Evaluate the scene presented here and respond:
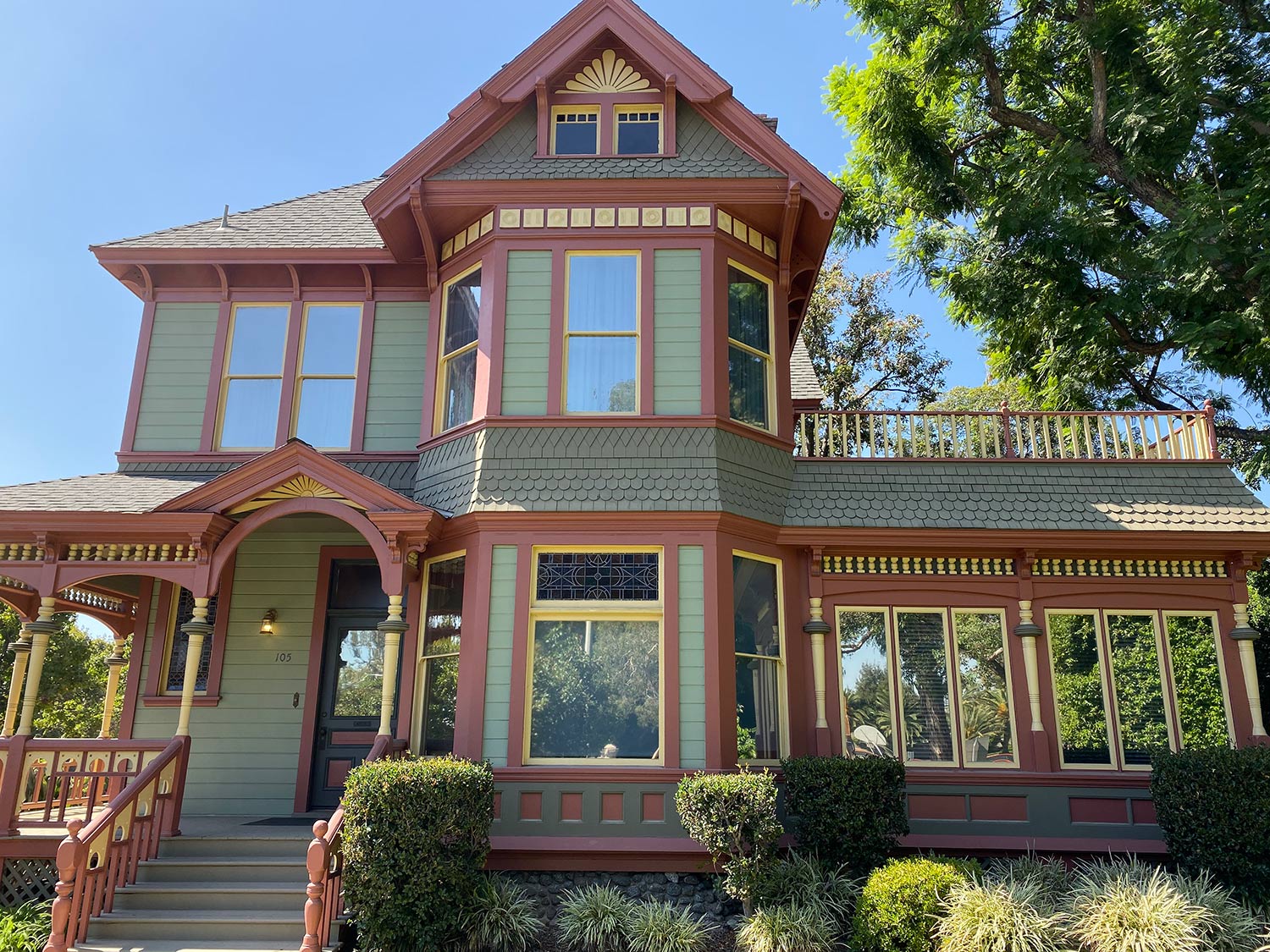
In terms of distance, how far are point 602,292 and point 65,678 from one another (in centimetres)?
2203

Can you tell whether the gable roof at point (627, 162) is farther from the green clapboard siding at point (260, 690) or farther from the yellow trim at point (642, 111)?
the green clapboard siding at point (260, 690)

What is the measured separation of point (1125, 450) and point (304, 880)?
31.5 ft

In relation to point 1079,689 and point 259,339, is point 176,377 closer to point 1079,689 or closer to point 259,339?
point 259,339

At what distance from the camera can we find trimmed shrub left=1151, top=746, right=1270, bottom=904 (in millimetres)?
7641

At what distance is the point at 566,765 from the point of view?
26.6 ft

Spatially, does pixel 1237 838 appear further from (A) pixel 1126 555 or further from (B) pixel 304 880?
(B) pixel 304 880

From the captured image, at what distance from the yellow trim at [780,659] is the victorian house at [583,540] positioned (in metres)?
0.05

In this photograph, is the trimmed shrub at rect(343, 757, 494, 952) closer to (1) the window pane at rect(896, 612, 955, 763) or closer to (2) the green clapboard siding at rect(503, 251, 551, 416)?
(2) the green clapboard siding at rect(503, 251, 551, 416)

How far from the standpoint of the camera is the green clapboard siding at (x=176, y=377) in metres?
10.6

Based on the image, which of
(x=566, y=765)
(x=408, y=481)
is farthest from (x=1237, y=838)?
(x=408, y=481)

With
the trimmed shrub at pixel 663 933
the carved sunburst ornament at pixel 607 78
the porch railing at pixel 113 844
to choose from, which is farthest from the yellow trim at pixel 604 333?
the porch railing at pixel 113 844

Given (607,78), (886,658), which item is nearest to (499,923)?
(886,658)

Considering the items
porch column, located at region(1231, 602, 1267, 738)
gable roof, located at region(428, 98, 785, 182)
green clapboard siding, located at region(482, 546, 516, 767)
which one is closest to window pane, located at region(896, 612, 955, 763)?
porch column, located at region(1231, 602, 1267, 738)

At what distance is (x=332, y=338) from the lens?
1092 centimetres
